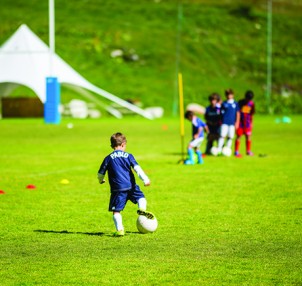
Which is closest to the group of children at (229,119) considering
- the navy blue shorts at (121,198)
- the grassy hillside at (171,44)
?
the navy blue shorts at (121,198)

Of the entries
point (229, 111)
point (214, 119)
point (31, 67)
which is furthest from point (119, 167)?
point (31, 67)

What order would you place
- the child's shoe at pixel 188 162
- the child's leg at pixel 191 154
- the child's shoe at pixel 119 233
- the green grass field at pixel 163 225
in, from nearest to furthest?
1. the green grass field at pixel 163 225
2. the child's shoe at pixel 119 233
3. the child's leg at pixel 191 154
4. the child's shoe at pixel 188 162

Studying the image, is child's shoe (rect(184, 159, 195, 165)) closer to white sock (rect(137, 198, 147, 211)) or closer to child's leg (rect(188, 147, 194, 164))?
child's leg (rect(188, 147, 194, 164))

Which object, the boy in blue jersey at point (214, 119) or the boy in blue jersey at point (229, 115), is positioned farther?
the boy in blue jersey at point (214, 119)

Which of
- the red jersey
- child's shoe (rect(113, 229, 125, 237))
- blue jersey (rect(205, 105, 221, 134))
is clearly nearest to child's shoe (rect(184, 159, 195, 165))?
blue jersey (rect(205, 105, 221, 134))

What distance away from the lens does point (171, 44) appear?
80.2m

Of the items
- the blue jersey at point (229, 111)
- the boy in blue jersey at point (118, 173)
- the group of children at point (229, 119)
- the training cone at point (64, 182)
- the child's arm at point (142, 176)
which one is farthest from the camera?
the group of children at point (229, 119)

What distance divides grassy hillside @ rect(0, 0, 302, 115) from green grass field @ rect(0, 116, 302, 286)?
138 ft

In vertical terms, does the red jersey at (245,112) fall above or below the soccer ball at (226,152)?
above

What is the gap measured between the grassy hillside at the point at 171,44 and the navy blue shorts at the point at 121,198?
5165 cm

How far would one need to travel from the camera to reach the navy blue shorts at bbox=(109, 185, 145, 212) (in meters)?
11.7

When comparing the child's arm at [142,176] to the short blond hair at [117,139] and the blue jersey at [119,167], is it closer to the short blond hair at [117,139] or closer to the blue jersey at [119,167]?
the blue jersey at [119,167]

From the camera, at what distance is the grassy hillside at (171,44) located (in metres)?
71.6

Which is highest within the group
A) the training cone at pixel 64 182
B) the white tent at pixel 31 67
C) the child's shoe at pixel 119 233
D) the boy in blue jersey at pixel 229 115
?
the white tent at pixel 31 67
